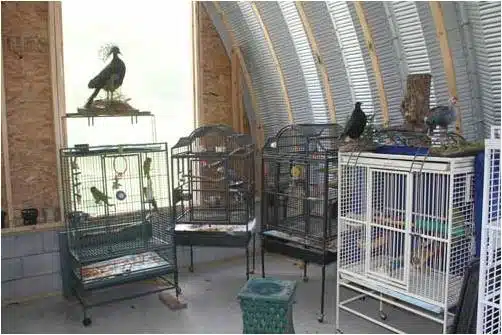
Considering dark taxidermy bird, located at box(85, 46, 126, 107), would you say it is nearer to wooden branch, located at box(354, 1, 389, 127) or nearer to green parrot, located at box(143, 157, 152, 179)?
green parrot, located at box(143, 157, 152, 179)

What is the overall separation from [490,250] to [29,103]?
4.48 m

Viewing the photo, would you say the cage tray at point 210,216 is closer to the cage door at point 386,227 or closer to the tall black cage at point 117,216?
the tall black cage at point 117,216

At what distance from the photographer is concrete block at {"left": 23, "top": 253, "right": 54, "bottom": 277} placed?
479 cm

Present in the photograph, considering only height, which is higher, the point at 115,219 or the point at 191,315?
the point at 115,219

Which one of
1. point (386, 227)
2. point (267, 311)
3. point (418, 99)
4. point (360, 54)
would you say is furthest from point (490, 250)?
point (360, 54)

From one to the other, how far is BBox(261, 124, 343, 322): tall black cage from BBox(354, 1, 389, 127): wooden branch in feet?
1.87

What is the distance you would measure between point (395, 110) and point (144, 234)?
9.28ft

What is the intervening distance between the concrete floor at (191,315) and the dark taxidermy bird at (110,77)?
203 cm

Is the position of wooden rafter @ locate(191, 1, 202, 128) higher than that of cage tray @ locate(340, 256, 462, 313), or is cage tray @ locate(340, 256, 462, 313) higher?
wooden rafter @ locate(191, 1, 202, 128)

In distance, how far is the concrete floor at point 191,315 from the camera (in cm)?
408

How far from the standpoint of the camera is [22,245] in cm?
477

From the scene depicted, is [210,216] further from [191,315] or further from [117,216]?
[191,315]

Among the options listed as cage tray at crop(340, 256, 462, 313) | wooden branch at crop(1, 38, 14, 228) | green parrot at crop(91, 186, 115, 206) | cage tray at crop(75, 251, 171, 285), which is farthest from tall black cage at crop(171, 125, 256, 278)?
wooden branch at crop(1, 38, 14, 228)

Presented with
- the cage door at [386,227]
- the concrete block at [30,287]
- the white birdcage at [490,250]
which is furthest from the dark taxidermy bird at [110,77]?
the white birdcage at [490,250]
